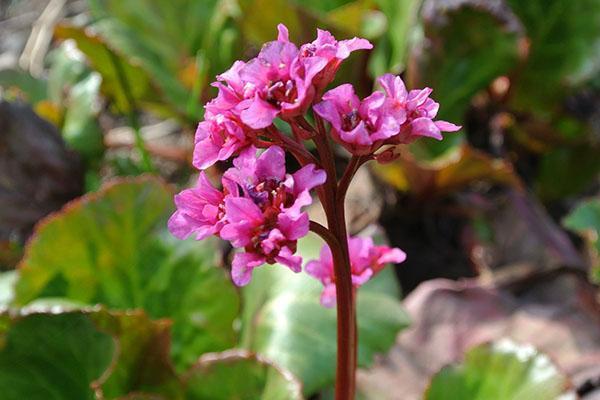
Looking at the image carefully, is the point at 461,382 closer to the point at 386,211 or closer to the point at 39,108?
the point at 386,211

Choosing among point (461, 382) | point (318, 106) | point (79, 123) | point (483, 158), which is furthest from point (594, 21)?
point (318, 106)

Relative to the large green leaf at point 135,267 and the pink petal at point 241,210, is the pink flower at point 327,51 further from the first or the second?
the large green leaf at point 135,267

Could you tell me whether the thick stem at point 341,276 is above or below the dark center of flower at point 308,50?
below

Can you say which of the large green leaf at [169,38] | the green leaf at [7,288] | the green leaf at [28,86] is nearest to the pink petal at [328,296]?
the green leaf at [7,288]

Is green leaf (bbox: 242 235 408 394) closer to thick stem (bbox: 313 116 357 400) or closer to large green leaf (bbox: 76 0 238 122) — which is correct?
thick stem (bbox: 313 116 357 400)

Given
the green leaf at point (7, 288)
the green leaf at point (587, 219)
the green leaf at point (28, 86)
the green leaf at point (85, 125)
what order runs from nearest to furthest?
the green leaf at point (7, 288), the green leaf at point (587, 219), the green leaf at point (85, 125), the green leaf at point (28, 86)

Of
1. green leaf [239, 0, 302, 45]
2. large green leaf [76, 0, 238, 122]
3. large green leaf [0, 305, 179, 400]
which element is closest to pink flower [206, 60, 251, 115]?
large green leaf [0, 305, 179, 400]

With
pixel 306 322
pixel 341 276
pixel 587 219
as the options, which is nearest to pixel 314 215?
pixel 306 322
